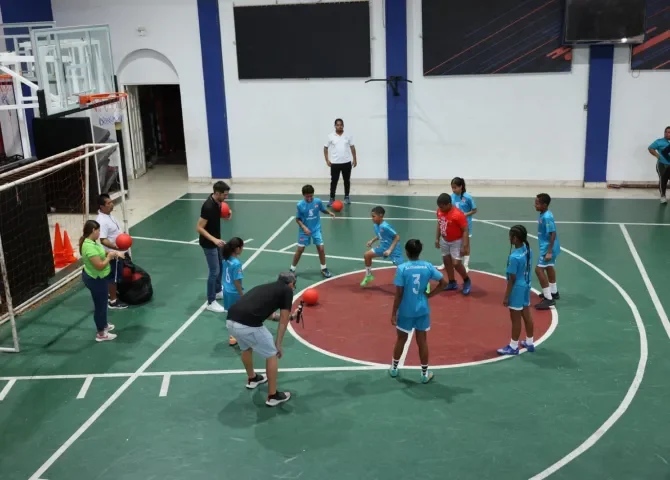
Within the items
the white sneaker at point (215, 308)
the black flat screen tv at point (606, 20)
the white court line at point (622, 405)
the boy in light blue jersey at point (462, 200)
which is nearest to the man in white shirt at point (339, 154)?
the boy in light blue jersey at point (462, 200)

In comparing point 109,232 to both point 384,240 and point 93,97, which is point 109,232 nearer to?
point 384,240

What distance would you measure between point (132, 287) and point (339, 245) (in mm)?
4590

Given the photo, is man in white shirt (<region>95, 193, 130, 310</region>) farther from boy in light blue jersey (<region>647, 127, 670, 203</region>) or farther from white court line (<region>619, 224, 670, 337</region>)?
boy in light blue jersey (<region>647, 127, 670, 203</region>)

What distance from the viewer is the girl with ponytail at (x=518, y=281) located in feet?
30.4

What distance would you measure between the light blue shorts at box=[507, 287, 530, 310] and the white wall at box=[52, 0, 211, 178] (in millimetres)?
14122

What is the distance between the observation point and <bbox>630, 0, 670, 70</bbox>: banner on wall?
1784 cm

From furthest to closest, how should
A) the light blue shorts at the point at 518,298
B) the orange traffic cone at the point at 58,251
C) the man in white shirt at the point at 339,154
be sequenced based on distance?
the man in white shirt at the point at 339,154, the orange traffic cone at the point at 58,251, the light blue shorts at the point at 518,298

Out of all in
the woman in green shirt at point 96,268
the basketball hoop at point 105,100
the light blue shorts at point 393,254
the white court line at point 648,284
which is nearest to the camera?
the woman in green shirt at point 96,268

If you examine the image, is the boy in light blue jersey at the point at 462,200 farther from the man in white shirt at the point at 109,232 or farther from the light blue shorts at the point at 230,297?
the man in white shirt at the point at 109,232

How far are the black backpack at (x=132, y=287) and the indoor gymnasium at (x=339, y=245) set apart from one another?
49 mm

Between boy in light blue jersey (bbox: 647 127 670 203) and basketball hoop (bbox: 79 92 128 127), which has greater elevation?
basketball hoop (bbox: 79 92 128 127)

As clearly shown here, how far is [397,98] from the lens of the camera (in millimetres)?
19891

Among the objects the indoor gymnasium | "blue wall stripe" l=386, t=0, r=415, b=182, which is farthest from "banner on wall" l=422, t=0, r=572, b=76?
"blue wall stripe" l=386, t=0, r=415, b=182

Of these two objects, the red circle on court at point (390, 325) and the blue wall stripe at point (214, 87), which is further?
the blue wall stripe at point (214, 87)
